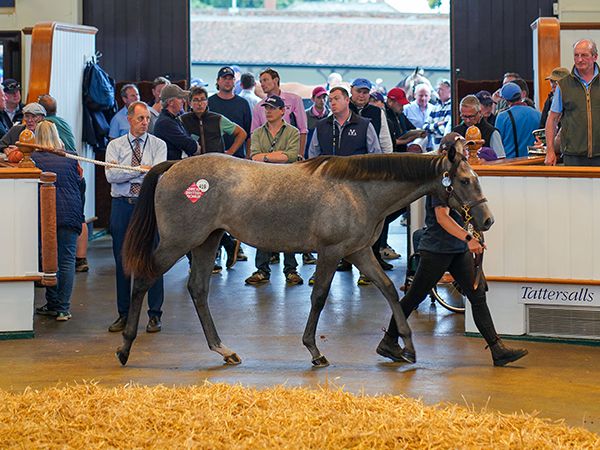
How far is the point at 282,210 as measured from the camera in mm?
7527

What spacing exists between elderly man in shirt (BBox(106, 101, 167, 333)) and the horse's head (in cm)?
250

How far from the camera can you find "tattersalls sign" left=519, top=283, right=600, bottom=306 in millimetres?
8242

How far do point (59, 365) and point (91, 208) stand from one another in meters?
7.05

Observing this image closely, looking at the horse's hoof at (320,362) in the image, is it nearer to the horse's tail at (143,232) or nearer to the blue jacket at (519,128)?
the horse's tail at (143,232)

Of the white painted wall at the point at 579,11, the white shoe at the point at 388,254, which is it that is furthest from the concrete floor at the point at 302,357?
the white painted wall at the point at 579,11

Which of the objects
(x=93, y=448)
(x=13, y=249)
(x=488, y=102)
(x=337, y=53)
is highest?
(x=337, y=53)

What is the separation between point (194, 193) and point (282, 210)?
1.92ft

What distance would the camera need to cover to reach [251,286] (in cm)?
1084

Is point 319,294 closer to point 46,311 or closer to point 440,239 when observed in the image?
point 440,239

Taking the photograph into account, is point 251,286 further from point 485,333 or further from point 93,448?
point 93,448

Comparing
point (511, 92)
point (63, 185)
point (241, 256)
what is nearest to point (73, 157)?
point (63, 185)

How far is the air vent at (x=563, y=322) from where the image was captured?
827 centimetres

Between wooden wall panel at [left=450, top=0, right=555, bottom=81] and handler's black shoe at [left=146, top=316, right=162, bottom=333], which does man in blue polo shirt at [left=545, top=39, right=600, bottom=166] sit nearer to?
handler's black shoe at [left=146, top=316, right=162, bottom=333]

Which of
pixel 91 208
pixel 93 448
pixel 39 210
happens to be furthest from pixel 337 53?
pixel 93 448
